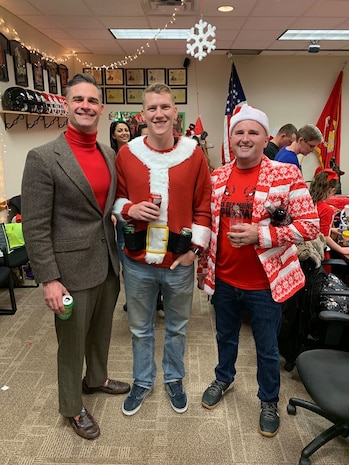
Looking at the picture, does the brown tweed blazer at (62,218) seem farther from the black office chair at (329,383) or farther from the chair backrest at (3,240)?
the chair backrest at (3,240)

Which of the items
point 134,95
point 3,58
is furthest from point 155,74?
point 3,58

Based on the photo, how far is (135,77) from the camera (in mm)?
5605

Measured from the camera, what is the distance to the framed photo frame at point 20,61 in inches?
140

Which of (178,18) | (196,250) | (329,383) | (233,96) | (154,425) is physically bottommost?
(154,425)

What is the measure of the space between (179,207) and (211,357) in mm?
1274

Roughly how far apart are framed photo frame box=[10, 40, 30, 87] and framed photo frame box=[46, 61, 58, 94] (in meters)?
0.62

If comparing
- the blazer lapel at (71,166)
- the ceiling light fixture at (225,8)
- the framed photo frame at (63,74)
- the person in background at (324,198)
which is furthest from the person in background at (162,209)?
the framed photo frame at (63,74)

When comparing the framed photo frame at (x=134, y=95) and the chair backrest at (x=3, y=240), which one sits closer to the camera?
the chair backrest at (x=3, y=240)

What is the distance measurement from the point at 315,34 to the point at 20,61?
3.51m

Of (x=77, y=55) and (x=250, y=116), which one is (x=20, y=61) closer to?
(x=77, y=55)

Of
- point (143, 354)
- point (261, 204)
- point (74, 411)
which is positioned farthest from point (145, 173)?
point (74, 411)

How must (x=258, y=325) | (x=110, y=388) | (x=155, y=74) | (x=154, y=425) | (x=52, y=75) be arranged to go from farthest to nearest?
1. (x=155, y=74)
2. (x=52, y=75)
3. (x=110, y=388)
4. (x=154, y=425)
5. (x=258, y=325)

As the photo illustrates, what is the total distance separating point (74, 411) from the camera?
1.73 m

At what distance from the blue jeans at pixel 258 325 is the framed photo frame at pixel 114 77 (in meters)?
4.84
